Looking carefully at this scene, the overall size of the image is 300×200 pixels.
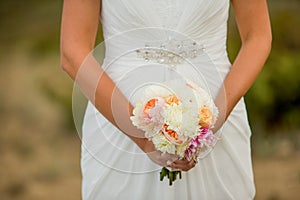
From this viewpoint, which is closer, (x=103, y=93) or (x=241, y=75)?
(x=103, y=93)

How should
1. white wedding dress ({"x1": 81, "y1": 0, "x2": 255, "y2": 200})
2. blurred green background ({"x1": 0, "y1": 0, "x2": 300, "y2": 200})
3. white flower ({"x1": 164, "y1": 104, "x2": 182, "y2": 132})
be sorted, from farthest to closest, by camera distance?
blurred green background ({"x1": 0, "y1": 0, "x2": 300, "y2": 200})
white wedding dress ({"x1": 81, "y1": 0, "x2": 255, "y2": 200})
white flower ({"x1": 164, "y1": 104, "x2": 182, "y2": 132})

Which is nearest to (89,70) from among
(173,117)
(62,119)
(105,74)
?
(105,74)

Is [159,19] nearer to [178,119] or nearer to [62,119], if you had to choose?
[178,119]

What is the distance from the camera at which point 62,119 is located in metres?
5.73

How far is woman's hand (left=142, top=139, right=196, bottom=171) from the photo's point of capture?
2150 millimetres

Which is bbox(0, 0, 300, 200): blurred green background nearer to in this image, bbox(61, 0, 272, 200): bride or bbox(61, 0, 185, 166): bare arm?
bbox(61, 0, 272, 200): bride

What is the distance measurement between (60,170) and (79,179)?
17 cm

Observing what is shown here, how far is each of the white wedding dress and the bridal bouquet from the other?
0.55 ft

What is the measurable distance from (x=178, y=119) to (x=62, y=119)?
3.71 metres

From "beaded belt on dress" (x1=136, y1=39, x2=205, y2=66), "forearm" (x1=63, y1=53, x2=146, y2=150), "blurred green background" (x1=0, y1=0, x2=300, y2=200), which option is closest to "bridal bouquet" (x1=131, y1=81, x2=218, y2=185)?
"forearm" (x1=63, y1=53, x2=146, y2=150)

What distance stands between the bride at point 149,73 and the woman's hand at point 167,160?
15 millimetres

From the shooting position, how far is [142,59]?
239 cm

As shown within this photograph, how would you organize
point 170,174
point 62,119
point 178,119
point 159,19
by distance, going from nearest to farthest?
point 178,119, point 170,174, point 159,19, point 62,119

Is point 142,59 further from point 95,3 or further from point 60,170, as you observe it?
point 60,170
